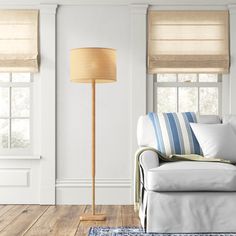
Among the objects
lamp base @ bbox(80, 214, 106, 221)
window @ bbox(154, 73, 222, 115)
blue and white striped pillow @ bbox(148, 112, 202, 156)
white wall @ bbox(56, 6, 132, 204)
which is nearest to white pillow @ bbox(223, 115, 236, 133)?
blue and white striped pillow @ bbox(148, 112, 202, 156)

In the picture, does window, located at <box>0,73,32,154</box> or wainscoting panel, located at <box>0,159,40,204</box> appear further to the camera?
window, located at <box>0,73,32,154</box>

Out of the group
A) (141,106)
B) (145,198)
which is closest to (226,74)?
(141,106)

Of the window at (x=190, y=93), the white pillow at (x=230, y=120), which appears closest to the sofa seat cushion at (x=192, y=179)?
the white pillow at (x=230, y=120)

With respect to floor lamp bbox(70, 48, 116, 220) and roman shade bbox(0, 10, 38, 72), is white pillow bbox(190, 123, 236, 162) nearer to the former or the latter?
floor lamp bbox(70, 48, 116, 220)

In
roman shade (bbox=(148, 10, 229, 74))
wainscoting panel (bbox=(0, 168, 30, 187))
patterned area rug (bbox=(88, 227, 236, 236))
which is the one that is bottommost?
patterned area rug (bbox=(88, 227, 236, 236))

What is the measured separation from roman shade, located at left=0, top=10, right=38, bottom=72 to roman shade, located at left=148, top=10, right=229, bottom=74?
1.30 meters

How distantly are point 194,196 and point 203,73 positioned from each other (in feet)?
6.56

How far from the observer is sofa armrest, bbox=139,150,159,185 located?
14.0 ft

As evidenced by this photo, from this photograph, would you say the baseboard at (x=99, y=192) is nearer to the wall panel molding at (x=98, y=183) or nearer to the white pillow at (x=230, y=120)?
the wall panel molding at (x=98, y=183)

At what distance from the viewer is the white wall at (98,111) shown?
5.71 metres

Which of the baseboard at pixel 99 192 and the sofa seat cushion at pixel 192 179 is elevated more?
the sofa seat cushion at pixel 192 179

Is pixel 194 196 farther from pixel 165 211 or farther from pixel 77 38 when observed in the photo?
pixel 77 38

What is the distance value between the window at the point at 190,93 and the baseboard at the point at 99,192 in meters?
0.97

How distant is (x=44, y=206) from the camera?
5.57 m
